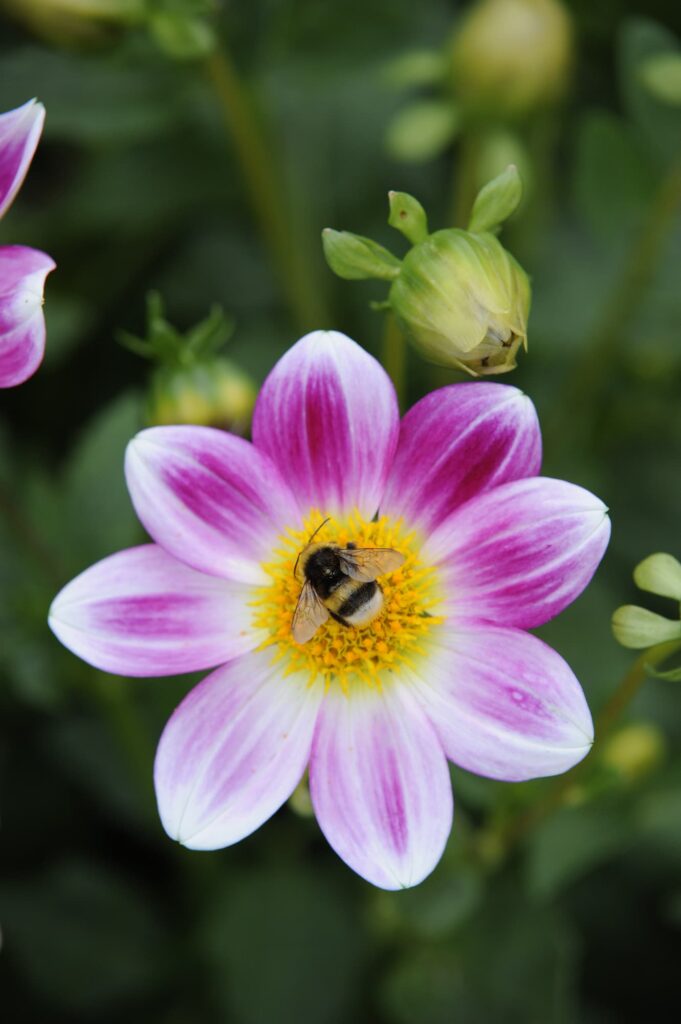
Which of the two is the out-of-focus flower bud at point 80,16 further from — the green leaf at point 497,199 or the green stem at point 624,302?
the green stem at point 624,302

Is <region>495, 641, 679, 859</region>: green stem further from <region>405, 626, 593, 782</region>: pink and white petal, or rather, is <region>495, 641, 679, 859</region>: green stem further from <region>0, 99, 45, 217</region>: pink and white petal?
<region>0, 99, 45, 217</region>: pink and white petal

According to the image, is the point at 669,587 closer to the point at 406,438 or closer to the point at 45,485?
the point at 406,438

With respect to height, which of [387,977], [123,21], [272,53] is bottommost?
[387,977]

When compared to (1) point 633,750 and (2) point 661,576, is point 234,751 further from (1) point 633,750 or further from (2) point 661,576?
(1) point 633,750

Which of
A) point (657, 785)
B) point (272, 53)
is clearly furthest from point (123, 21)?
point (657, 785)

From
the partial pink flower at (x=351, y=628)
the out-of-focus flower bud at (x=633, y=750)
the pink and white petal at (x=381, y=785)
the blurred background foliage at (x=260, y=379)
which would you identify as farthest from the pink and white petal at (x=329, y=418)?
the out-of-focus flower bud at (x=633, y=750)

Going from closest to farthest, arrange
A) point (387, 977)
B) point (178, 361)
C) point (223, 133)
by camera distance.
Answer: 1. point (178, 361)
2. point (387, 977)
3. point (223, 133)

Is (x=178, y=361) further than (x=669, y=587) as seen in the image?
Yes

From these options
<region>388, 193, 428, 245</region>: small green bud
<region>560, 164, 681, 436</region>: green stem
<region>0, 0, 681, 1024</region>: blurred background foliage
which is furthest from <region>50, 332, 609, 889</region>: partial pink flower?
<region>560, 164, 681, 436</region>: green stem
